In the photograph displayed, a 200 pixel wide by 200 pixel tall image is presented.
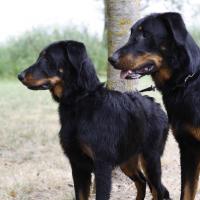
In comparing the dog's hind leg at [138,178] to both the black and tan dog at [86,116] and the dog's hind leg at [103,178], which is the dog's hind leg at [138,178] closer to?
the black and tan dog at [86,116]

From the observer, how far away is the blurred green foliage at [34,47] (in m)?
25.1

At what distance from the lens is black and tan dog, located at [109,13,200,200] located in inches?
180

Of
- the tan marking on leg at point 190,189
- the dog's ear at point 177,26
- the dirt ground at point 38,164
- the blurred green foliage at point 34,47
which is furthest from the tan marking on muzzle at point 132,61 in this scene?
the blurred green foliage at point 34,47

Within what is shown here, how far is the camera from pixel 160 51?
4609mm

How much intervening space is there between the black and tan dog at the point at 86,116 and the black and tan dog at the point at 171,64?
404 millimetres

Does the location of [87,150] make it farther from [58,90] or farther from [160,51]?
[160,51]

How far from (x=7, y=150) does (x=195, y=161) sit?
4.72 meters

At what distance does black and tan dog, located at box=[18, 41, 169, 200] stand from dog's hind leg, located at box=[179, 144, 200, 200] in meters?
0.49

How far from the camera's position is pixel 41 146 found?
9.26m

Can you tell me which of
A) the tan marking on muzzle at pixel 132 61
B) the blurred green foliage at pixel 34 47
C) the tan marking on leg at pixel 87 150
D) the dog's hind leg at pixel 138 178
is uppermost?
the tan marking on muzzle at pixel 132 61

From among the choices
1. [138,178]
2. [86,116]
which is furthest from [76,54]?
[138,178]

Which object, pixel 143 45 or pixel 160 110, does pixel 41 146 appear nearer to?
pixel 160 110

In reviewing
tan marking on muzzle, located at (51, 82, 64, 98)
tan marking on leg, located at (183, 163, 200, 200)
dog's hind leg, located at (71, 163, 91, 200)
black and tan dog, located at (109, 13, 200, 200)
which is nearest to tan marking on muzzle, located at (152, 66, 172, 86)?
black and tan dog, located at (109, 13, 200, 200)

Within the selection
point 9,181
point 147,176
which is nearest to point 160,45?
point 147,176
